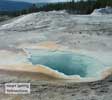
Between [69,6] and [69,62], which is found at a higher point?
[69,62]

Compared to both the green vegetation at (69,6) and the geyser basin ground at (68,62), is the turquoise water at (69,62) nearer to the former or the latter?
the geyser basin ground at (68,62)

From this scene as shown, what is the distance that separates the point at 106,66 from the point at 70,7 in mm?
22693

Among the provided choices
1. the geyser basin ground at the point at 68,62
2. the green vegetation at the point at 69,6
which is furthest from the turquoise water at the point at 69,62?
the green vegetation at the point at 69,6

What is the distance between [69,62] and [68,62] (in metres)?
0.02

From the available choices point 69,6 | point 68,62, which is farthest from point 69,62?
point 69,6

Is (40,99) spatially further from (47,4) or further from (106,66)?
(47,4)

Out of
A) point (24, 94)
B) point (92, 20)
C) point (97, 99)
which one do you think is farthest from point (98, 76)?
point (92, 20)

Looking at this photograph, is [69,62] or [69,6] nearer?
[69,62]

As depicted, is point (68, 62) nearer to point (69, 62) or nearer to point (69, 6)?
point (69, 62)

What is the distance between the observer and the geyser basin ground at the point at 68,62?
18.3ft

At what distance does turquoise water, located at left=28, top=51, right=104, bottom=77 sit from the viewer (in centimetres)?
561

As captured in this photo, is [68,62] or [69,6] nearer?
[68,62]

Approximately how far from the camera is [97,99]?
14.7 feet

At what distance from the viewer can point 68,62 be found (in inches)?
238
